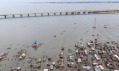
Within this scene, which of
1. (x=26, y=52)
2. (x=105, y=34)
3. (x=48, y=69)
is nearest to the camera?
(x=48, y=69)

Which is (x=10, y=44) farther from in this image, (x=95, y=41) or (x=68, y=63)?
(x=95, y=41)

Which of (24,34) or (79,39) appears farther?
(24,34)

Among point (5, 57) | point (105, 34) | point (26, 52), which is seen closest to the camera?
point (5, 57)

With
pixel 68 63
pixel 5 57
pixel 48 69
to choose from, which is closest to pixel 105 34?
pixel 68 63

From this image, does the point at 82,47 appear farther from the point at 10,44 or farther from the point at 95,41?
the point at 10,44

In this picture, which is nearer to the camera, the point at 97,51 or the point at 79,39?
the point at 97,51

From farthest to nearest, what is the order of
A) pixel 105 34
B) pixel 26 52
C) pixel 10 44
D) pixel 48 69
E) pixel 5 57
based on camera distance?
pixel 105 34 < pixel 10 44 < pixel 26 52 < pixel 5 57 < pixel 48 69

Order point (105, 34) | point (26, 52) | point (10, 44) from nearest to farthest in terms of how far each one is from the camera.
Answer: point (26, 52) → point (10, 44) → point (105, 34)

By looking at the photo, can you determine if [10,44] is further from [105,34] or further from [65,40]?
[105,34]

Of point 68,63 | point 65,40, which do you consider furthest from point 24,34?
point 68,63
